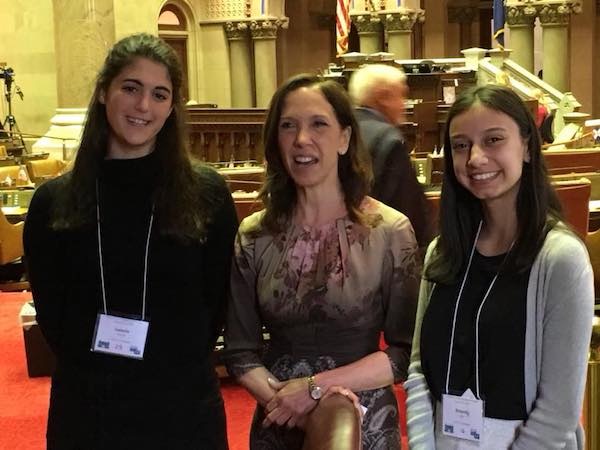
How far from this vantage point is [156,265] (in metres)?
2.39

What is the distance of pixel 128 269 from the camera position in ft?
7.82

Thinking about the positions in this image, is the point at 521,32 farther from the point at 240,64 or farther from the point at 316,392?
the point at 316,392

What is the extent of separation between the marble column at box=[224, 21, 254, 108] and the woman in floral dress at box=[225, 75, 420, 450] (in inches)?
664

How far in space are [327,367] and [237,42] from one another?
56.4ft

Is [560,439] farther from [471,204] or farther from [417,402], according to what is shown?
[471,204]

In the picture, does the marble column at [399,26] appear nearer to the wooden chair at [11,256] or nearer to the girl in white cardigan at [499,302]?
the wooden chair at [11,256]

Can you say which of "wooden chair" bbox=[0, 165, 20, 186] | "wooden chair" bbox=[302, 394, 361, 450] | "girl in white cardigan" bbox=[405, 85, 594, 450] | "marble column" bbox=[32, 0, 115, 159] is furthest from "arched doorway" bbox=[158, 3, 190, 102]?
"wooden chair" bbox=[302, 394, 361, 450]

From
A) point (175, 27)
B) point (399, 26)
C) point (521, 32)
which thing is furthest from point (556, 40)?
point (175, 27)

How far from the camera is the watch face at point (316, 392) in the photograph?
7.60 feet

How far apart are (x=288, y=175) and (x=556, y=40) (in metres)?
17.0

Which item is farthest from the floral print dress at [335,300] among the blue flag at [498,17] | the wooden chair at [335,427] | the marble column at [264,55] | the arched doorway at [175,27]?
the marble column at [264,55]

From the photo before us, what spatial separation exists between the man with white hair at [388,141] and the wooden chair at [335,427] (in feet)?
6.21

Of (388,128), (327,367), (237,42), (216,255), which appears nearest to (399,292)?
(327,367)

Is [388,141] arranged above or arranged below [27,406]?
above
